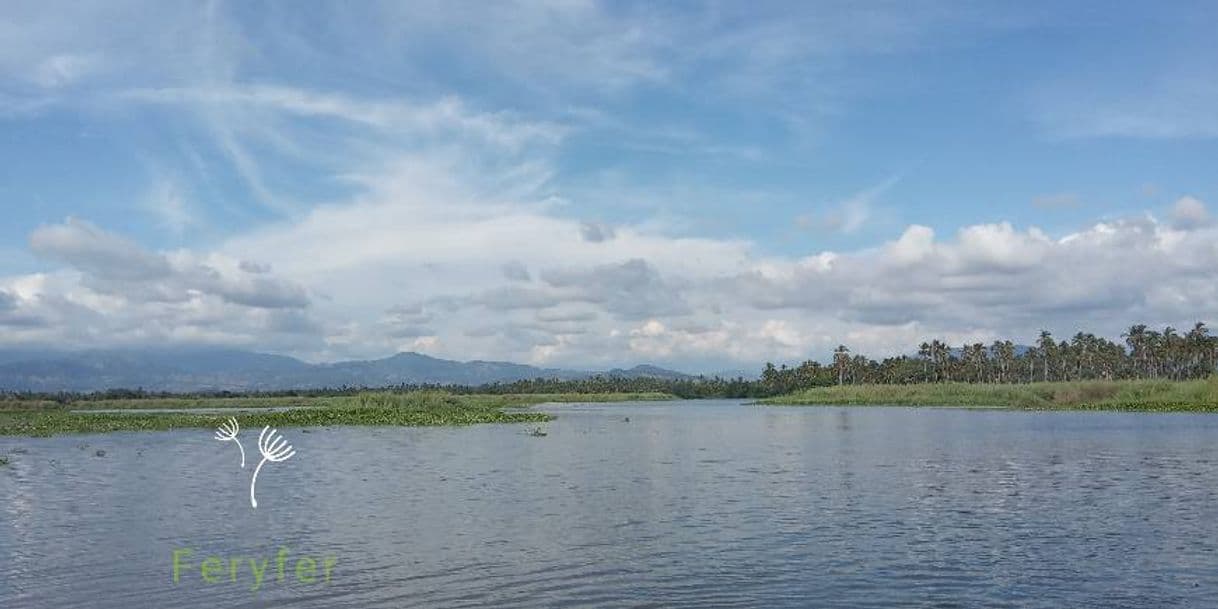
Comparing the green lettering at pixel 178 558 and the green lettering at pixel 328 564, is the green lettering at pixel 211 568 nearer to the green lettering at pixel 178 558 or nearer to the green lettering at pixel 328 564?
the green lettering at pixel 178 558

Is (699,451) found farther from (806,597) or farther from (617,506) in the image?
(806,597)

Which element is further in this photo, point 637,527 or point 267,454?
point 637,527

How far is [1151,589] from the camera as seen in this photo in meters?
19.9

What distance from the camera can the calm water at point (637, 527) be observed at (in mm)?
20531

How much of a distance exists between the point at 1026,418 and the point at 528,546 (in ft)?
256

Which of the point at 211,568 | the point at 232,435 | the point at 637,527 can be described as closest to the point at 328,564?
the point at 211,568

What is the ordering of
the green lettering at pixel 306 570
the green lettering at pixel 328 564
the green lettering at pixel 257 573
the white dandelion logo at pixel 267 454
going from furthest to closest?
the white dandelion logo at pixel 267 454, the green lettering at pixel 328 564, the green lettering at pixel 306 570, the green lettering at pixel 257 573

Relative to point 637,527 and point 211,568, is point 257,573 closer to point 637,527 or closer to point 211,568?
point 211,568

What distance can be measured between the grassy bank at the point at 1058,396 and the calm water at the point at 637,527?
57445 mm

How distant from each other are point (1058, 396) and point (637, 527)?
361 ft

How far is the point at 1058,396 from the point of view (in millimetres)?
122875

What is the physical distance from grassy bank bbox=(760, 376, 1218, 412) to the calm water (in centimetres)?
5744

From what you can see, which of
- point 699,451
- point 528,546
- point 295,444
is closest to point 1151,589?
point 528,546

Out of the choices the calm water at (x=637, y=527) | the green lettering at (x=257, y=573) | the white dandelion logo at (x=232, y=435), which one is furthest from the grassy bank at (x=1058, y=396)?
the green lettering at (x=257, y=573)
